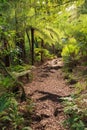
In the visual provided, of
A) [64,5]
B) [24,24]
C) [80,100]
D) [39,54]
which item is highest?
[64,5]

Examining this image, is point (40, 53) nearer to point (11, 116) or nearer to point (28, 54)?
point (28, 54)

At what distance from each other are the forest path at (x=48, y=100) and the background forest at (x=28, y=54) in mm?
269

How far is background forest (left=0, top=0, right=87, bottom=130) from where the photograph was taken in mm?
5113

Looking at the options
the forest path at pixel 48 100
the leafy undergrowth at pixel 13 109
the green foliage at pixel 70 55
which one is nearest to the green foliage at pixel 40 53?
the green foliage at pixel 70 55

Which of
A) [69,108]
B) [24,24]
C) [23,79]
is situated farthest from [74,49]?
[69,108]

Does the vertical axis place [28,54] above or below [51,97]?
below

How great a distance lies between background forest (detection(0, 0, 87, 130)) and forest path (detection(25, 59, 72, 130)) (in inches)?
10.6

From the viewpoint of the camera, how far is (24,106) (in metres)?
6.41

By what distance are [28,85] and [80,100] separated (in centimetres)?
384

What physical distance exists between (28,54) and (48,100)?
1097 cm

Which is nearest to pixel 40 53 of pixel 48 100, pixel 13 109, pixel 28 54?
pixel 28 54

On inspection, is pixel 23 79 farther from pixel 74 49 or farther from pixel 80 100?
pixel 80 100

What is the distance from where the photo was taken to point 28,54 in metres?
17.8

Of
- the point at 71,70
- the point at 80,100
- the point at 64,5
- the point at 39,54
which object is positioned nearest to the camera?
the point at 64,5
